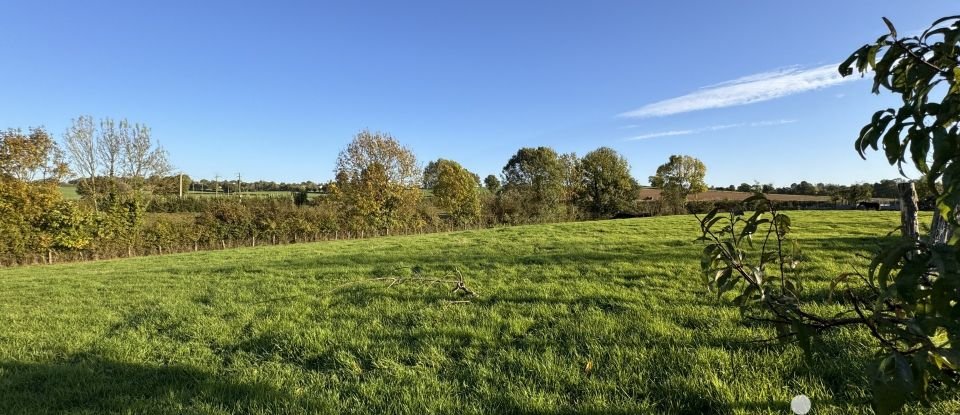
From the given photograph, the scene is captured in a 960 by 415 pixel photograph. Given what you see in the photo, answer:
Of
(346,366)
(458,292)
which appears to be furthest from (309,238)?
(346,366)

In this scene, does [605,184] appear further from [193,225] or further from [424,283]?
[424,283]

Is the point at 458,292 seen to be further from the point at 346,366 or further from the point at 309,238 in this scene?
the point at 309,238

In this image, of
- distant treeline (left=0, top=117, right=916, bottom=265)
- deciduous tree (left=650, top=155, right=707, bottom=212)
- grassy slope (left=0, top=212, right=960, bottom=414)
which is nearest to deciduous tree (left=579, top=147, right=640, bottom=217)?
distant treeline (left=0, top=117, right=916, bottom=265)

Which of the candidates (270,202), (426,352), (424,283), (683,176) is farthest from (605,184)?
(426,352)

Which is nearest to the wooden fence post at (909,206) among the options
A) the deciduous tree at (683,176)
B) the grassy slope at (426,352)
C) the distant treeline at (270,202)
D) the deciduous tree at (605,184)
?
the grassy slope at (426,352)

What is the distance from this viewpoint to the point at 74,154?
21.6 m

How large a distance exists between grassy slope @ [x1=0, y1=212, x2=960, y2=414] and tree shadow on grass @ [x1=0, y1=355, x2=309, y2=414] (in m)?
0.02

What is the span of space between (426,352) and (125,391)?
2.26 m

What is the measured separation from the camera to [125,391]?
327cm

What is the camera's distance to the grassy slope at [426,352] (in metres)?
2.89

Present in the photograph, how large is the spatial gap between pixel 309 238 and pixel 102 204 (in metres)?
8.91

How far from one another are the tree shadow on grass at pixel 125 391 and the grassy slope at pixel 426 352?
2 cm

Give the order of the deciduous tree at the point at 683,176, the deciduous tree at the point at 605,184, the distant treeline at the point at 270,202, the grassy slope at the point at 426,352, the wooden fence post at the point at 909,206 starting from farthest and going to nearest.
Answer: the deciduous tree at the point at 683,176, the deciduous tree at the point at 605,184, the distant treeline at the point at 270,202, the wooden fence post at the point at 909,206, the grassy slope at the point at 426,352

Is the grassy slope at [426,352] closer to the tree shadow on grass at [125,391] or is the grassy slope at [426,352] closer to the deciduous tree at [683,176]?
the tree shadow on grass at [125,391]
